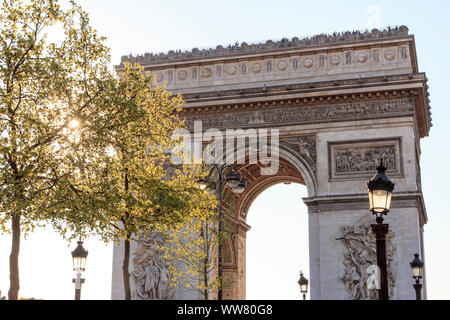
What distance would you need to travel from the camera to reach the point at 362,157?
28844 millimetres

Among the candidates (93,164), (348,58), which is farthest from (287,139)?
(93,164)

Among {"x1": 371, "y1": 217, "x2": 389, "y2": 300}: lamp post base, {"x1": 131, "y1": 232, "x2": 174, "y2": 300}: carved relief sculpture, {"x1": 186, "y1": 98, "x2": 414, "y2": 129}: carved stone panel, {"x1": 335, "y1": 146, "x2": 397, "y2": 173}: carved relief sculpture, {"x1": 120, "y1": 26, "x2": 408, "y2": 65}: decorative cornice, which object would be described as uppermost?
{"x1": 120, "y1": 26, "x2": 408, "y2": 65}: decorative cornice

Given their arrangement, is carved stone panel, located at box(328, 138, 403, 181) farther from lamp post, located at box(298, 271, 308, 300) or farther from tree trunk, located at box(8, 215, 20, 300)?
tree trunk, located at box(8, 215, 20, 300)

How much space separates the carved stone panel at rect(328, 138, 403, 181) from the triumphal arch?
43mm

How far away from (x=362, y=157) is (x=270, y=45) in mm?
6985

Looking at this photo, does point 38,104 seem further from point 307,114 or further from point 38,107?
point 307,114

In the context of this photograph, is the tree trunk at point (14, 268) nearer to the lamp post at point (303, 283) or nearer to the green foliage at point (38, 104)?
the green foliage at point (38, 104)

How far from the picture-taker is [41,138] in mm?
17375

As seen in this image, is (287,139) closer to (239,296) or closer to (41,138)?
(239,296)

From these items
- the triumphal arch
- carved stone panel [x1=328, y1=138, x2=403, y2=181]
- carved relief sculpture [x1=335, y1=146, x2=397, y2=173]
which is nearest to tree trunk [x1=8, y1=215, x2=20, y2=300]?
the triumphal arch

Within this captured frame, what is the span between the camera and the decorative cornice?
30.2 metres

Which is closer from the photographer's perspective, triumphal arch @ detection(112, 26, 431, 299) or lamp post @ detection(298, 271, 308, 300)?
lamp post @ detection(298, 271, 308, 300)

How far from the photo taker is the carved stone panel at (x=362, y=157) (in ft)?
93.0

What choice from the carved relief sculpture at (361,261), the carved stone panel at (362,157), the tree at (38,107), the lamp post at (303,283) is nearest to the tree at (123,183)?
the tree at (38,107)
